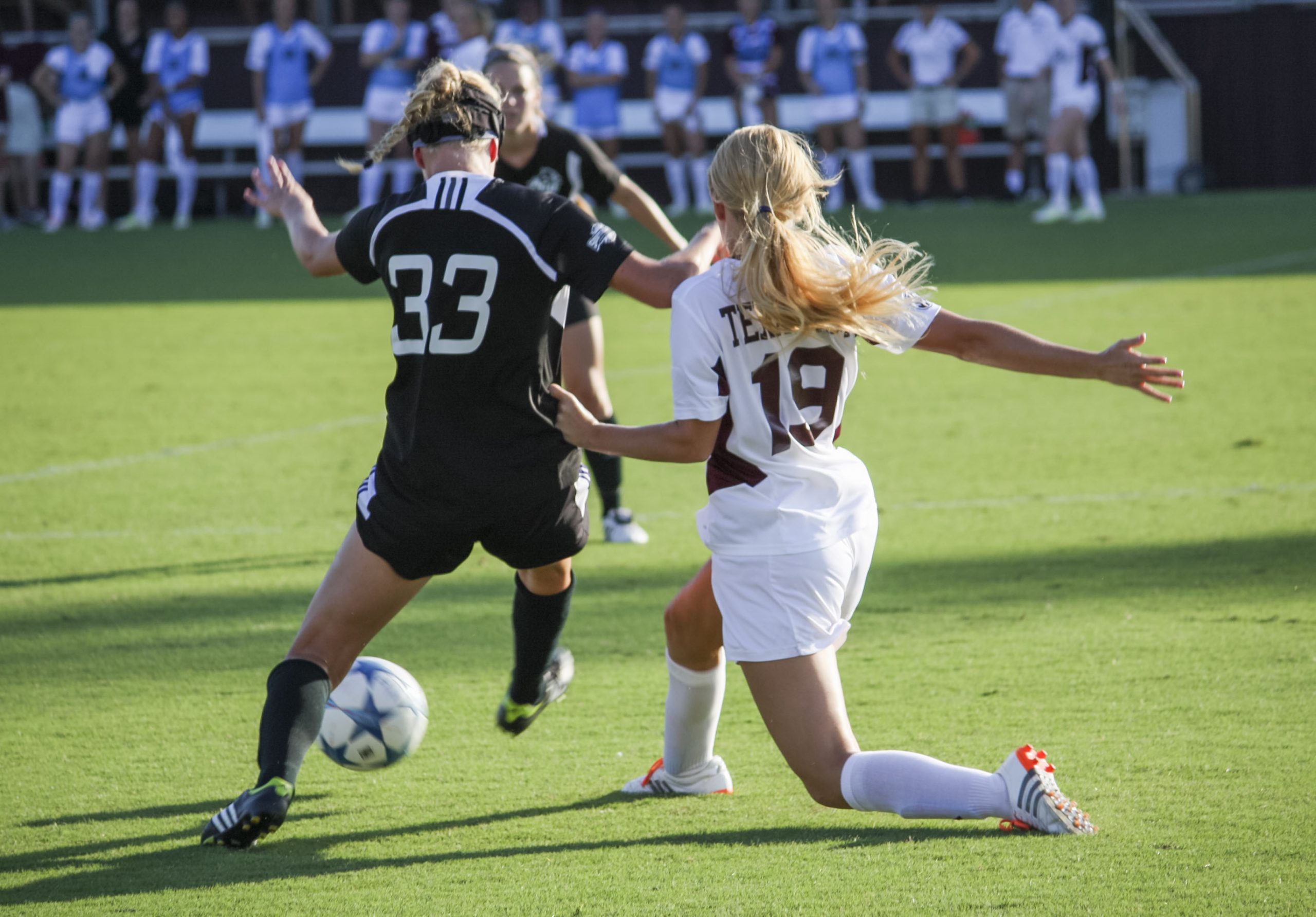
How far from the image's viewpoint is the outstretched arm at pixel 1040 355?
3.24m

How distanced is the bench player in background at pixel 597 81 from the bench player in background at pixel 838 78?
270 centimetres

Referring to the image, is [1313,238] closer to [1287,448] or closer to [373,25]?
[1287,448]

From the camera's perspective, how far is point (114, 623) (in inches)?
218

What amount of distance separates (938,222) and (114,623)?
15417 mm

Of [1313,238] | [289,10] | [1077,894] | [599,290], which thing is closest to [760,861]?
[1077,894]

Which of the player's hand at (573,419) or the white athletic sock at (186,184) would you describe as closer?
the player's hand at (573,419)

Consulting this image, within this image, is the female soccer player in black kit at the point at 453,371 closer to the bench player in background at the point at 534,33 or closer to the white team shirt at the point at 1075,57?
the white team shirt at the point at 1075,57

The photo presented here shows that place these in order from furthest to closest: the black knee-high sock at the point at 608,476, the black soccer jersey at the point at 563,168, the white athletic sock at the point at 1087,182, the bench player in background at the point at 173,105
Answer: the bench player in background at the point at 173,105 → the white athletic sock at the point at 1087,182 → the black knee-high sock at the point at 608,476 → the black soccer jersey at the point at 563,168

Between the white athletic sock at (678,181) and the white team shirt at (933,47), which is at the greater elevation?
the white team shirt at (933,47)

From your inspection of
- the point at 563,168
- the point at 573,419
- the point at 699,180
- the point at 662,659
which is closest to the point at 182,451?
the point at 563,168

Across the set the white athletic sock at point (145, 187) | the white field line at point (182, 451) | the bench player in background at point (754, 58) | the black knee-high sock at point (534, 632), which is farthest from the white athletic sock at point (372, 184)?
the black knee-high sock at point (534, 632)

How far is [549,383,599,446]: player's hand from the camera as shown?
3303mm

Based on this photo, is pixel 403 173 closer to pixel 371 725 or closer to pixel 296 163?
pixel 296 163

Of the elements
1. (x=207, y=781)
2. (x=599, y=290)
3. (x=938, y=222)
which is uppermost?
(x=599, y=290)
